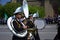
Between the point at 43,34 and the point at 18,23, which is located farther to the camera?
the point at 43,34

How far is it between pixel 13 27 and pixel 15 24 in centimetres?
9

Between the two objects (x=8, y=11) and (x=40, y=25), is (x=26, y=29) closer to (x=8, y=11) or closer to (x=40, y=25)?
(x=40, y=25)

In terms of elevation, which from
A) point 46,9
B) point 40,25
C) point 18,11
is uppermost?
point 18,11

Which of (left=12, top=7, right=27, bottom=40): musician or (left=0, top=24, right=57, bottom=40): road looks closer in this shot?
(left=12, top=7, right=27, bottom=40): musician

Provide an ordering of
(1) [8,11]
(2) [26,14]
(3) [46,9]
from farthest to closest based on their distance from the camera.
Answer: (3) [46,9]
(1) [8,11]
(2) [26,14]

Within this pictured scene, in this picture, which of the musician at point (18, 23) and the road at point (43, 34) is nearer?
the musician at point (18, 23)

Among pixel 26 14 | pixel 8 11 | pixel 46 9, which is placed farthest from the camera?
pixel 46 9

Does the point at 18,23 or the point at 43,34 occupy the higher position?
the point at 18,23

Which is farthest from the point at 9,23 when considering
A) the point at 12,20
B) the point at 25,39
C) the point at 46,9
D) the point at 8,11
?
the point at 46,9

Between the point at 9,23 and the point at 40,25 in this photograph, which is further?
the point at 40,25

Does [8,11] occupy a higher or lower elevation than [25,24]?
lower

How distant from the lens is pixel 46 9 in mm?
67000

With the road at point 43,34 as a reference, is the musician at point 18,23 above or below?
above

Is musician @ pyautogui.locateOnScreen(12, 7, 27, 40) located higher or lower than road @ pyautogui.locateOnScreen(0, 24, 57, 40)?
higher
